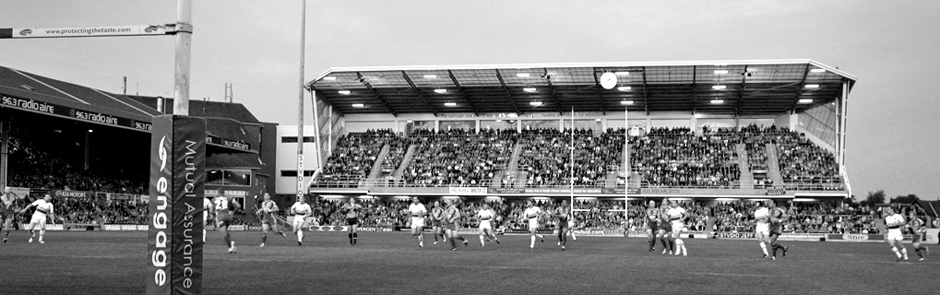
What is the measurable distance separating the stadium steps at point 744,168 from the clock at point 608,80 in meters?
13.5

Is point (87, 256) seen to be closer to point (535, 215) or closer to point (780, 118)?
point (535, 215)

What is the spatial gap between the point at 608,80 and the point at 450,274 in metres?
51.2

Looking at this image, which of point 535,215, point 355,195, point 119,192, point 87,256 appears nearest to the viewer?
point 87,256

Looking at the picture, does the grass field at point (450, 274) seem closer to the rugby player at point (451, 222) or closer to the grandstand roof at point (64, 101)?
the rugby player at point (451, 222)

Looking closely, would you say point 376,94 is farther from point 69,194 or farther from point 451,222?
point 451,222

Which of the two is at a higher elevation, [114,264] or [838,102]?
[838,102]

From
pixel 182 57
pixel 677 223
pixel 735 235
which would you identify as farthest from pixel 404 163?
pixel 182 57

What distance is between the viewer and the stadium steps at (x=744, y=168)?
70.1m

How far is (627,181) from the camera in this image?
71.6m

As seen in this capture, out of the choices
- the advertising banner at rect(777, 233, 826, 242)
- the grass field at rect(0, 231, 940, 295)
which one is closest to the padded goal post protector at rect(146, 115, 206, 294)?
the grass field at rect(0, 231, 940, 295)

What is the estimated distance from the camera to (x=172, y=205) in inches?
406

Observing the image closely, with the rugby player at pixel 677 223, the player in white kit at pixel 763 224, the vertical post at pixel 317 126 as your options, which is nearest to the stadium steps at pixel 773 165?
the vertical post at pixel 317 126

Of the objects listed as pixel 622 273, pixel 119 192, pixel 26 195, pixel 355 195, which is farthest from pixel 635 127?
pixel 622 273

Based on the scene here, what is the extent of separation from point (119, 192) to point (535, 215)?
4044 centimetres
